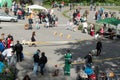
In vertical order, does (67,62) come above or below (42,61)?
below

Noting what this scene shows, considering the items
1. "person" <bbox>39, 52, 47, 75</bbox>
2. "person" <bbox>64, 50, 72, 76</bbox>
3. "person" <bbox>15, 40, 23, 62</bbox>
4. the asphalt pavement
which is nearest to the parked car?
the asphalt pavement

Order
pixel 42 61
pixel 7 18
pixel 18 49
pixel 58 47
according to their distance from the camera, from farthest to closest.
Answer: pixel 7 18
pixel 58 47
pixel 18 49
pixel 42 61

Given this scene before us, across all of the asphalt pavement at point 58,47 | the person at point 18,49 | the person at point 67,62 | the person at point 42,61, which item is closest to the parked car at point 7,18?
the asphalt pavement at point 58,47

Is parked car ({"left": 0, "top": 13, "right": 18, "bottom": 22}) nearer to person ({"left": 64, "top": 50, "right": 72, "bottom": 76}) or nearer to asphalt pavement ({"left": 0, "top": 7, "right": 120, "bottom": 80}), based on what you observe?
asphalt pavement ({"left": 0, "top": 7, "right": 120, "bottom": 80})

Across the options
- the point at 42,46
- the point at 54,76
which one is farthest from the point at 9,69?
the point at 42,46

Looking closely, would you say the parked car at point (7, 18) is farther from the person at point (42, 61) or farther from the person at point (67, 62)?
the person at point (67, 62)

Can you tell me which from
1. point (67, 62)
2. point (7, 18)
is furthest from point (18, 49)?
point (7, 18)

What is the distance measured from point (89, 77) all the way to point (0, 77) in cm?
504

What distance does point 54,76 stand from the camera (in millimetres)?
24484

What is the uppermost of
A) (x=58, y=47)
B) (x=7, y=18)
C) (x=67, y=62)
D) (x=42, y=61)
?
(x=7, y=18)

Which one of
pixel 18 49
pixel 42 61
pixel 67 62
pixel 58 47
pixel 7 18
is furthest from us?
pixel 7 18

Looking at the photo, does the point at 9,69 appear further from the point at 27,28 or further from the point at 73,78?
the point at 27,28

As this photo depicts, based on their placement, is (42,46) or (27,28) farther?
(27,28)

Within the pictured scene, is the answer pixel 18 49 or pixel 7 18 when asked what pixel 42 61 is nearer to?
pixel 18 49
